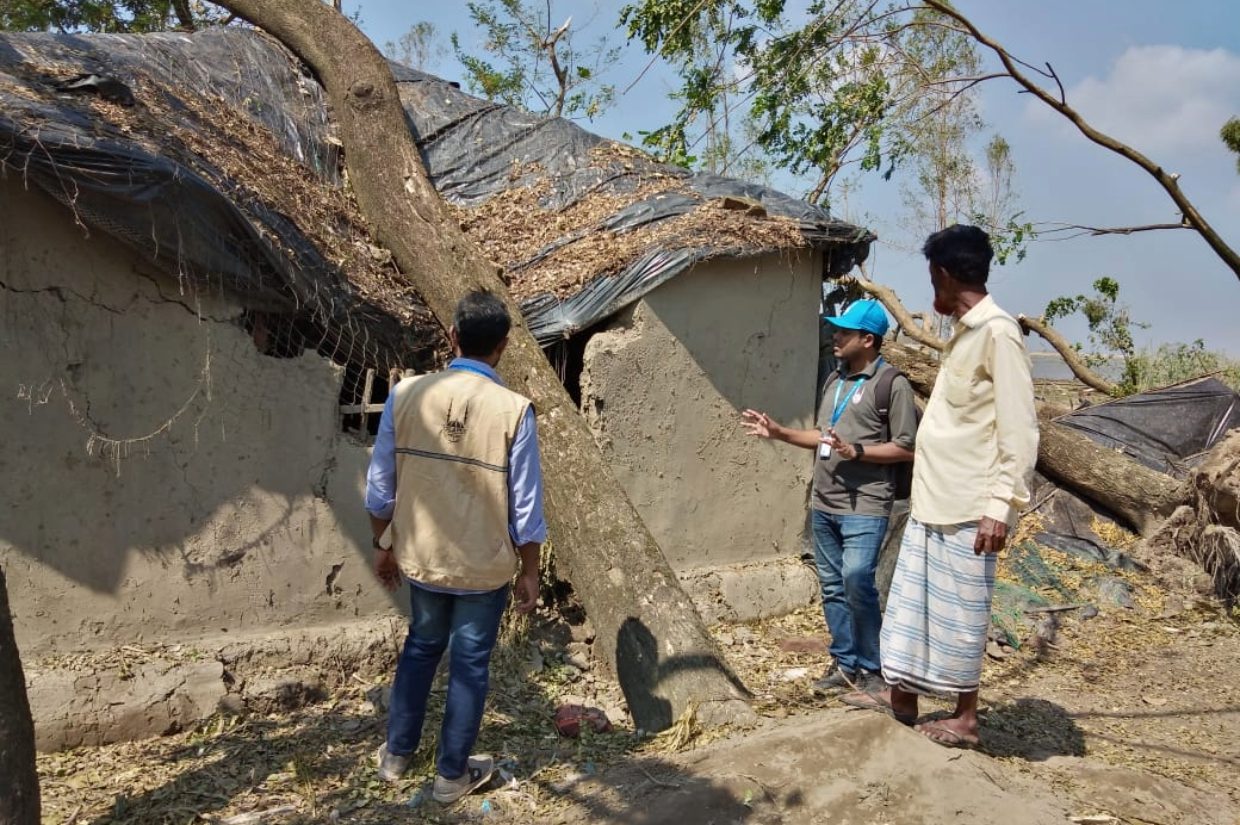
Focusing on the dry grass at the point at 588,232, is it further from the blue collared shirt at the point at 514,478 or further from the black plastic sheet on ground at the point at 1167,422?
the black plastic sheet on ground at the point at 1167,422

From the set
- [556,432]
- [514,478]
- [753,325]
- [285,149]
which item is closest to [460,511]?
[514,478]

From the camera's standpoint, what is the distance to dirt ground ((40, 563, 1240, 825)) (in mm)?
3283

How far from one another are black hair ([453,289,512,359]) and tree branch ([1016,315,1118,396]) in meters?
8.69

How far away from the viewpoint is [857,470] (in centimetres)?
429

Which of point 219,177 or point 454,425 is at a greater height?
point 219,177

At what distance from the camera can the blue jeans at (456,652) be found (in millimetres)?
3352

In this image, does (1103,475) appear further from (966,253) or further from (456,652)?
(456,652)

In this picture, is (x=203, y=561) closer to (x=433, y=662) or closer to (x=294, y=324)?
(x=294, y=324)

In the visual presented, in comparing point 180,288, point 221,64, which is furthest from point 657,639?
point 221,64

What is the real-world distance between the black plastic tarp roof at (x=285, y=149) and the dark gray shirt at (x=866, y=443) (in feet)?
5.77

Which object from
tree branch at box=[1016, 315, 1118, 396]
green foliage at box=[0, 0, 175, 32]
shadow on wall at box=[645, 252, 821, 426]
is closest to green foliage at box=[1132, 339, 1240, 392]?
tree branch at box=[1016, 315, 1118, 396]

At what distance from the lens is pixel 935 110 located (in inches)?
292

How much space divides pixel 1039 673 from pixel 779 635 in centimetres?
149

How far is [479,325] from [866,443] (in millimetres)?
1850
